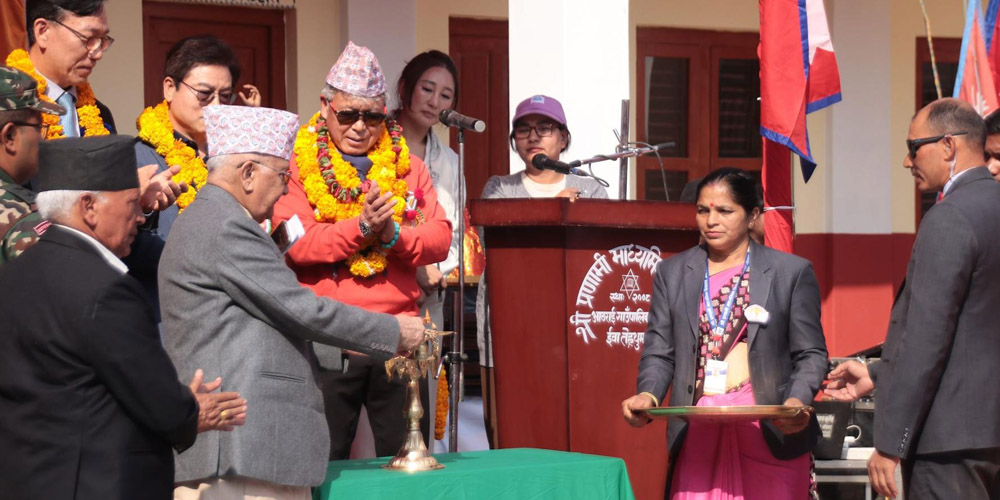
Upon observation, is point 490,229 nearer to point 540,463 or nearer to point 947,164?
point 540,463

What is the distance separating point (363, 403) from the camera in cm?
511

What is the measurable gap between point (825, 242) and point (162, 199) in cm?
792

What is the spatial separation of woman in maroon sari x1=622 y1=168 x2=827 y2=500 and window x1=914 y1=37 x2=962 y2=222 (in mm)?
7410

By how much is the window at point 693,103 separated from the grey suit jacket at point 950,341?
688cm

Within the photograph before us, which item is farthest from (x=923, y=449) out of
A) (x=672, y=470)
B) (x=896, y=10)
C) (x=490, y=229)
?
(x=896, y=10)

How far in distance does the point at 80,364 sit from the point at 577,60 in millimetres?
4152

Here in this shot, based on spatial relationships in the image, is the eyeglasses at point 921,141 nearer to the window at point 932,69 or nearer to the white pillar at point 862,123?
the white pillar at point 862,123

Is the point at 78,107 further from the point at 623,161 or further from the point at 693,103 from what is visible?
the point at 693,103

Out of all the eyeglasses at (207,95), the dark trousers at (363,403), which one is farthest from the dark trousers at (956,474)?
the eyeglasses at (207,95)

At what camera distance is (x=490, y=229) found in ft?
17.1

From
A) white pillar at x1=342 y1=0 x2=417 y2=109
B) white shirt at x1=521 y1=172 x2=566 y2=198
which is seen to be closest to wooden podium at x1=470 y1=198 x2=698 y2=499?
white shirt at x1=521 y1=172 x2=566 y2=198

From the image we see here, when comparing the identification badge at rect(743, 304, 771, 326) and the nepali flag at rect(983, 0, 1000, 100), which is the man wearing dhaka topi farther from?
the nepali flag at rect(983, 0, 1000, 100)

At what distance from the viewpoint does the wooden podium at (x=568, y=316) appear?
5.15m

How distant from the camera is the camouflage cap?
3.96 m
